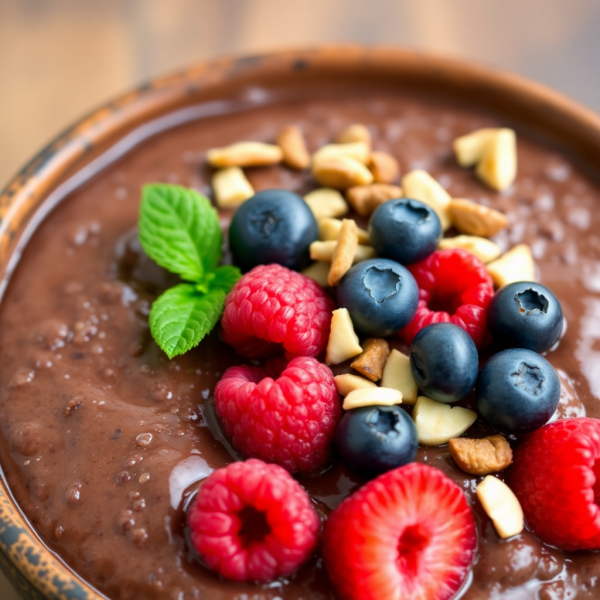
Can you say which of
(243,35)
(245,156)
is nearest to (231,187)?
(245,156)

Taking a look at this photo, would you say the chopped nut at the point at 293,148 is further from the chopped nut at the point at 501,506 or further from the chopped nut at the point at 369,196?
the chopped nut at the point at 501,506

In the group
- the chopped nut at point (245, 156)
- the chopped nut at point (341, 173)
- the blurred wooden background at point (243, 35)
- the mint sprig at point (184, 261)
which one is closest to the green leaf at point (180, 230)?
the mint sprig at point (184, 261)

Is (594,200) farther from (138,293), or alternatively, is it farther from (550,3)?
(550,3)

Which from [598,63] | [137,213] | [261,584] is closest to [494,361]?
[261,584]

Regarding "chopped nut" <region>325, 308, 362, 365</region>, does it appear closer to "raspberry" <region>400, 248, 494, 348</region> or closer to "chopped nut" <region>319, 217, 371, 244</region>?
"raspberry" <region>400, 248, 494, 348</region>

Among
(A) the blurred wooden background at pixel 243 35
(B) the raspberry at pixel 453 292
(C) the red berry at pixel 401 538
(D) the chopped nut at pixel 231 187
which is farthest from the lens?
(A) the blurred wooden background at pixel 243 35

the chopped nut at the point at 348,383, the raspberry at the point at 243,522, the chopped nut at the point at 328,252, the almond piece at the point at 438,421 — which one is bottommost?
the raspberry at the point at 243,522

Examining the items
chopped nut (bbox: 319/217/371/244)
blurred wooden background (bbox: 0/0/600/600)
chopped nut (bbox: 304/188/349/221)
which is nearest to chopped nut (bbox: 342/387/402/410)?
chopped nut (bbox: 319/217/371/244)
